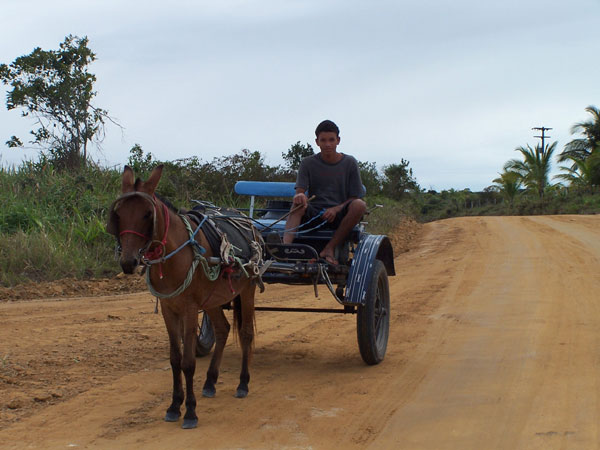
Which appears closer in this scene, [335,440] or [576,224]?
[335,440]

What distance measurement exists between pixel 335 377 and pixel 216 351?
1123 mm

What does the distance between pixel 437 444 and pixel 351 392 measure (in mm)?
1341

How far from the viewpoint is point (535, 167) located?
136 feet

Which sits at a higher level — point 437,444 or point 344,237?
point 344,237

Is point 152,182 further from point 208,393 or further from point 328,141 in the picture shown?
point 328,141

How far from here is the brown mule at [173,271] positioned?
4258 mm

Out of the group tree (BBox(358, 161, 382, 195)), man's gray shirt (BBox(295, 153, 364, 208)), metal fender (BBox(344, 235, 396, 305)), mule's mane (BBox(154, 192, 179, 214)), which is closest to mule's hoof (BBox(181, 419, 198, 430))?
mule's mane (BBox(154, 192, 179, 214))

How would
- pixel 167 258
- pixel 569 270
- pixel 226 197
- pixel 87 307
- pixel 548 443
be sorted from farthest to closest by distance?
pixel 226 197 < pixel 569 270 < pixel 87 307 < pixel 167 258 < pixel 548 443

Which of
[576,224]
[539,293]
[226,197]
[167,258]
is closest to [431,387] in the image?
[167,258]

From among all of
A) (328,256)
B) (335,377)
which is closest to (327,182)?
(328,256)

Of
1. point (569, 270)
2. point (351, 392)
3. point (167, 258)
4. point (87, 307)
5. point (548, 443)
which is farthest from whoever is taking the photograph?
point (569, 270)

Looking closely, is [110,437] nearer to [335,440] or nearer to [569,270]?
[335,440]

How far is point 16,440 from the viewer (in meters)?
4.32

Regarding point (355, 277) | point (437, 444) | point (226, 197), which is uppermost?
point (226, 197)
